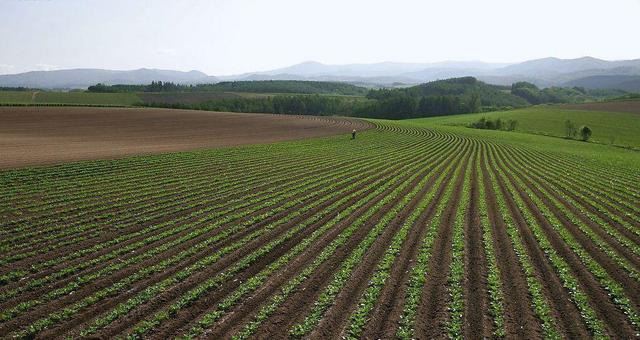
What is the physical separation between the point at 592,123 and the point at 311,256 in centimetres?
9698

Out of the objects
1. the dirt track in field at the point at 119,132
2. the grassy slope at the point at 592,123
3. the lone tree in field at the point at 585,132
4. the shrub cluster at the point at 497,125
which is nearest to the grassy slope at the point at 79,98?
the dirt track in field at the point at 119,132

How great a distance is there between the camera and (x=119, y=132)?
53.5 metres

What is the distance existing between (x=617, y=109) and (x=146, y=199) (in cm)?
12262

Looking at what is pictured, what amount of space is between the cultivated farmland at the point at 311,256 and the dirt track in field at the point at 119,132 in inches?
354

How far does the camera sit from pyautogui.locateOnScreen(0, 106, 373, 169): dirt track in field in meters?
35.8

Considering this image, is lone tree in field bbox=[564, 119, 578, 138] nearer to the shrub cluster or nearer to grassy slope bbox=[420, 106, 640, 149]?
grassy slope bbox=[420, 106, 640, 149]

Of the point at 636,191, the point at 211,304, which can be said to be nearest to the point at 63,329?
the point at 211,304

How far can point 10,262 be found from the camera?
529 inches

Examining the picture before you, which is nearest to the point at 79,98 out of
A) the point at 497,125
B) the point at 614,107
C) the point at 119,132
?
the point at 119,132

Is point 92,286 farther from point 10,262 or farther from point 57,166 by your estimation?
point 57,166

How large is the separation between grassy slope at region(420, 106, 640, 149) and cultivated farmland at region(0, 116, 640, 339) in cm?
5554

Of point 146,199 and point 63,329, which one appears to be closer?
point 63,329

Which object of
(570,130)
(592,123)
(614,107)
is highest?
(614,107)

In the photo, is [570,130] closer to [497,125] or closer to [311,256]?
[497,125]
